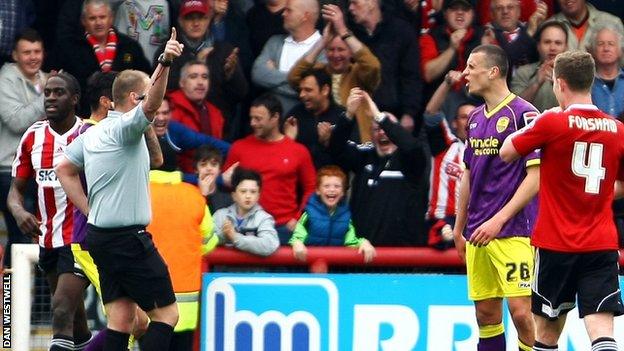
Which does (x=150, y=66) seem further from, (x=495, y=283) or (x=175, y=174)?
(x=495, y=283)

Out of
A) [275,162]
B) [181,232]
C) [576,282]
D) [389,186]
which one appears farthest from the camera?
[275,162]

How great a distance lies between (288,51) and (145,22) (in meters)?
1.21

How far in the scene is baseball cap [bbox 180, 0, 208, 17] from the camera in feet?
41.5

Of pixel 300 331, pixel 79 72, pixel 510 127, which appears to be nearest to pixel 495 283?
pixel 510 127

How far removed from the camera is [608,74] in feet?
41.0

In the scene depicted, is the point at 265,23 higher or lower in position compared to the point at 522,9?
lower

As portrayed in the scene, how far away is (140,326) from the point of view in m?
10.6

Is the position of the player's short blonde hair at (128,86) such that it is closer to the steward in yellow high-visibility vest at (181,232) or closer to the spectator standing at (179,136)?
the steward in yellow high-visibility vest at (181,232)

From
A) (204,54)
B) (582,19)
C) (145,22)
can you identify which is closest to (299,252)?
(204,54)

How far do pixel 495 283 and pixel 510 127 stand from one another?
1012mm

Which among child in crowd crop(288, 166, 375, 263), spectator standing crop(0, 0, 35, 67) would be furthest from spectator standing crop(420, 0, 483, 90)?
spectator standing crop(0, 0, 35, 67)

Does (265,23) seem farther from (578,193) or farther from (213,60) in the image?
(578,193)

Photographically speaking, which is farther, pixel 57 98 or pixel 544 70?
pixel 544 70

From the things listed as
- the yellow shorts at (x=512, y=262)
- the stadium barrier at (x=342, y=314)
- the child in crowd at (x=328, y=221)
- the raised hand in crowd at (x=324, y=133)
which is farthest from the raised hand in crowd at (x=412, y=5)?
the yellow shorts at (x=512, y=262)
